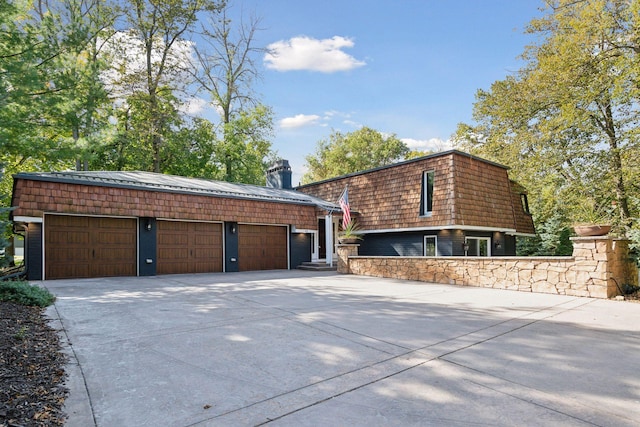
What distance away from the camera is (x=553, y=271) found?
746 cm

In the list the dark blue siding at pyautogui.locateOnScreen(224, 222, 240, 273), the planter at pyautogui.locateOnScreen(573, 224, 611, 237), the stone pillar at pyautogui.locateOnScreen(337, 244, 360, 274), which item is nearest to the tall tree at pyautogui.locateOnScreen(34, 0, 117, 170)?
the dark blue siding at pyautogui.locateOnScreen(224, 222, 240, 273)

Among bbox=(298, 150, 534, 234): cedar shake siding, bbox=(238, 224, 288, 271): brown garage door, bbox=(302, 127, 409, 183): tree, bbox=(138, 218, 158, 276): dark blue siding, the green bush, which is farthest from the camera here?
bbox=(302, 127, 409, 183): tree

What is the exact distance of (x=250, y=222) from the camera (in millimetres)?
13625

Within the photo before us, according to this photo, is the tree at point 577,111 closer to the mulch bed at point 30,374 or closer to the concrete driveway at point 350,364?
the concrete driveway at point 350,364

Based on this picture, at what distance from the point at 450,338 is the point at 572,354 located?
114 centimetres

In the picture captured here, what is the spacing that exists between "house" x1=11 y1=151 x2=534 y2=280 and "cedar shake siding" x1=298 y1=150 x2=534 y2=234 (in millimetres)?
41

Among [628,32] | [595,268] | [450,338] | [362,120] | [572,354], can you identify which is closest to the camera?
[572,354]

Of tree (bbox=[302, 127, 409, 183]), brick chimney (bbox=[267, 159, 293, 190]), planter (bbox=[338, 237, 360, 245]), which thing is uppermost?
tree (bbox=[302, 127, 409, 183])

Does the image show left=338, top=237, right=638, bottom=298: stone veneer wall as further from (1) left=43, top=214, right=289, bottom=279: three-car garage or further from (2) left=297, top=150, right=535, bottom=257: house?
(1) left=43, top=214, right=289, bottom=279: three-car garage

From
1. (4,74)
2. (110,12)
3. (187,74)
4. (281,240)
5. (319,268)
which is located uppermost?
(110,12)

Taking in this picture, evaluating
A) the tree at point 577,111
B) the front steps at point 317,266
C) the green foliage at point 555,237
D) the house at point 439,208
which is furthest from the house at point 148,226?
the green foliage at point 555,237

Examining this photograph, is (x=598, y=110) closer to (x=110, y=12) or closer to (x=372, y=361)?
(x=372, y=361)

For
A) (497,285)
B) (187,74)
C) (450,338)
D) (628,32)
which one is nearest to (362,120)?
(187,74)

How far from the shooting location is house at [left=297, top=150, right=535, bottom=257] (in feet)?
41.5
